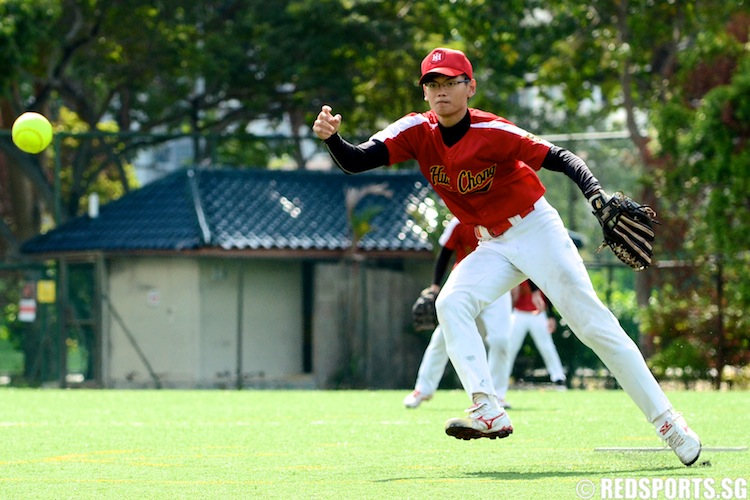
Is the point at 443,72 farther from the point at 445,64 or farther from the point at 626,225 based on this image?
the point at 626,225

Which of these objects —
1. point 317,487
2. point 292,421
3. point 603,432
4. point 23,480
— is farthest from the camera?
point 292,421

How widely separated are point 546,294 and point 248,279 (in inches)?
741

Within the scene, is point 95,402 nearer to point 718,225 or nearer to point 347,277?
point 347,277

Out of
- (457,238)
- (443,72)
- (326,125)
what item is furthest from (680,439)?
(457,238)

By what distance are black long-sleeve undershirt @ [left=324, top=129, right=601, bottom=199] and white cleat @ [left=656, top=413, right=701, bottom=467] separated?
1282mm

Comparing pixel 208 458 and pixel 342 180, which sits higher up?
pixel 342 180

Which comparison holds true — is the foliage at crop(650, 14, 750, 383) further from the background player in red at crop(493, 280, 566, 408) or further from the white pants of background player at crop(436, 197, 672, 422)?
the white pants of background player at crop(436, 197, 672, 422)

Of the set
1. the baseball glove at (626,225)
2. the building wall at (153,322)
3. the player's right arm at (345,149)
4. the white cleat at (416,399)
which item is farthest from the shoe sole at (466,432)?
the building wall at (153,322)

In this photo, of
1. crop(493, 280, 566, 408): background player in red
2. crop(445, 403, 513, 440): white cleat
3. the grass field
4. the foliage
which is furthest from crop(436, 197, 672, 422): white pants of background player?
the foliage

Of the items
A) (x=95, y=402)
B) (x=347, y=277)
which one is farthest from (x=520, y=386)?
(x=95, y=402)

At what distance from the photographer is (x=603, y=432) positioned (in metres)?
10.4

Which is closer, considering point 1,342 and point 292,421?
point 292,421

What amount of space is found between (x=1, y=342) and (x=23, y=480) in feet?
65.9

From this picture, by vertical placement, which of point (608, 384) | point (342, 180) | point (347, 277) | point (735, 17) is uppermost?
point (735, 17)
